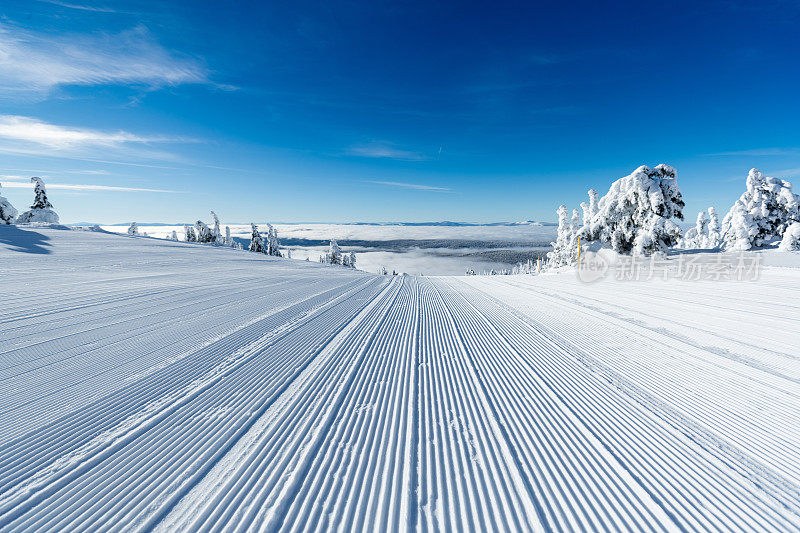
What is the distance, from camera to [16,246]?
1496 centimetres

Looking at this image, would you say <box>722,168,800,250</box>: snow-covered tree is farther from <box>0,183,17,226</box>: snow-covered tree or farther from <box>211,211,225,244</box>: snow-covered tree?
<box>211,211,225,244</box>: snow-covered tree

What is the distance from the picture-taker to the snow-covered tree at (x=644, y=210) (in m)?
20.2

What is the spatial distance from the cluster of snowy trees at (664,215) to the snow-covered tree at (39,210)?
1833 inches

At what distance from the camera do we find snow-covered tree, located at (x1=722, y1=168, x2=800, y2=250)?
24.1m

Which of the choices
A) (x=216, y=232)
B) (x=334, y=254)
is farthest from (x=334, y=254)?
(x=216, y=232)

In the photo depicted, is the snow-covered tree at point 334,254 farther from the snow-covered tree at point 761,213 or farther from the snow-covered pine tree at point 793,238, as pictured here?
the snow-covered pine tree at point 793,238

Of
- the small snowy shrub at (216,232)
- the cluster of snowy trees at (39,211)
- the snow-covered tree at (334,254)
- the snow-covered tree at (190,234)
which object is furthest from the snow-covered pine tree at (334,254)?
the cluster of snowy trees at (39,211)

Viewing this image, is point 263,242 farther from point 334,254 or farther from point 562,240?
point 562,240

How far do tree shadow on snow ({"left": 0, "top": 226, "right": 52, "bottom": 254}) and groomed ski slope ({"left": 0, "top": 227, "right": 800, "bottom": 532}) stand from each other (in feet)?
40.3

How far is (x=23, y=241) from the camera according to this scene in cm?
1644

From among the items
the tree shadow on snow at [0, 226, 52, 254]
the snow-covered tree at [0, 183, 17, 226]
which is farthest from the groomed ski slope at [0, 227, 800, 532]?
the snow-covered tree at [0, 183, 17, 226]

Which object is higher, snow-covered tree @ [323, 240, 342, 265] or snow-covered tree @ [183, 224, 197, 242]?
snow-covered tree @ [183, 224, 197, 242]

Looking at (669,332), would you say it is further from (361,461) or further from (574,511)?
(361,461)

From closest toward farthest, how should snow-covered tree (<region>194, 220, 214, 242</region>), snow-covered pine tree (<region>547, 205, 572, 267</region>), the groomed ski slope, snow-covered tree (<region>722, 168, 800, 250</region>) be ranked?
the groomed ski slope → snow-covered tree (<region>722, 168, 800, 250</region>) → snow-covered pine tree (<region>547, 205, 572, 267</region>) → snow-covered tree (<region>194, 220, 214, 242</region>)
